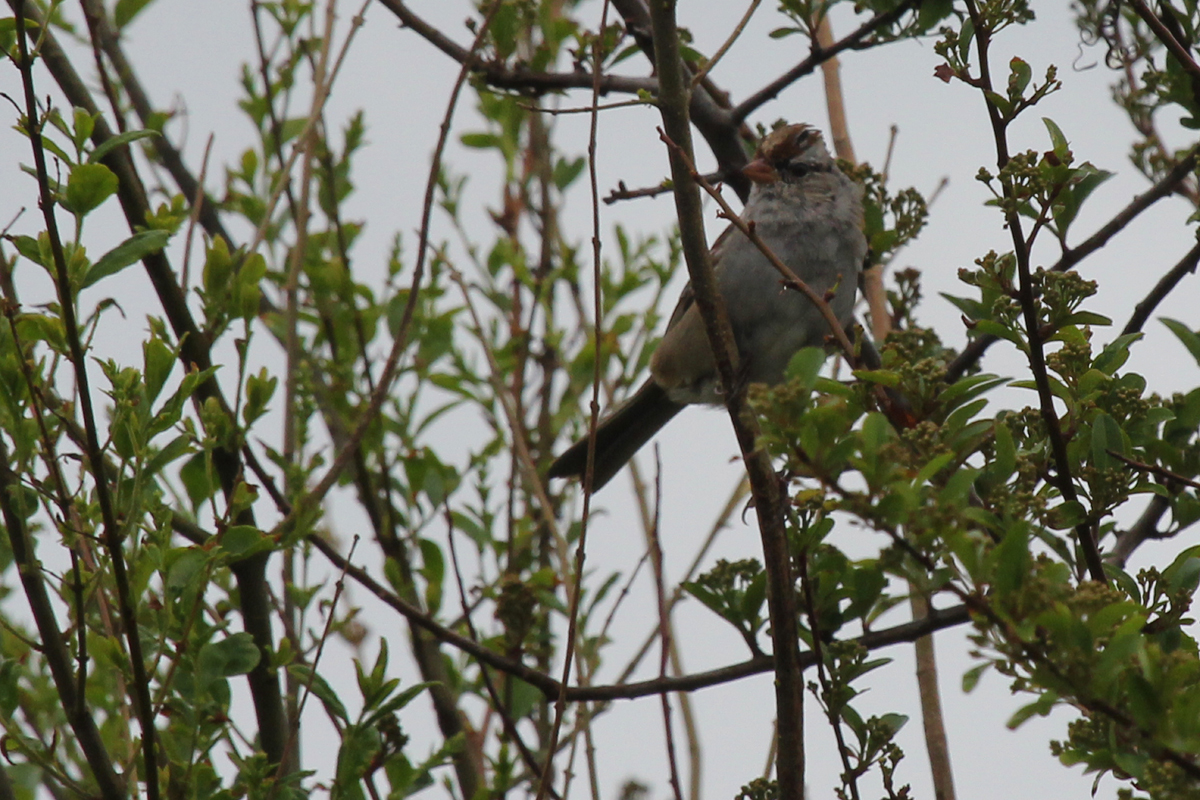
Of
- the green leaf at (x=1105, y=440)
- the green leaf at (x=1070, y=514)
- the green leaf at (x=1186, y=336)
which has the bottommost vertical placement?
the green leaf at (x=1070, y=514)

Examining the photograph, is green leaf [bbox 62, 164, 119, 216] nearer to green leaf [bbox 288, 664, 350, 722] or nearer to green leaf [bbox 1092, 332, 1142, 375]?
green leaf [bbox 288, 664, 350, 722]

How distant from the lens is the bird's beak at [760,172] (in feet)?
12.4

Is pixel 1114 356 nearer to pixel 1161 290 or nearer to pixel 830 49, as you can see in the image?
pixel 1161 290

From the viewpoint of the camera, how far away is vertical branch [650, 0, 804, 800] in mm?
2163

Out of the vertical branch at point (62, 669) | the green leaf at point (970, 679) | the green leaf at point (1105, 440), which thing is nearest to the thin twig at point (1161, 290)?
the green leaf at point (1105, 440)

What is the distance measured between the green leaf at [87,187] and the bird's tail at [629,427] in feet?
7.43

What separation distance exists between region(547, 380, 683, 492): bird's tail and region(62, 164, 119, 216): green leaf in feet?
7.43

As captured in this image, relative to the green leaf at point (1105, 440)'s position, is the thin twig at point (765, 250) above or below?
above

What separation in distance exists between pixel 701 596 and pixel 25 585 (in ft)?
3.85

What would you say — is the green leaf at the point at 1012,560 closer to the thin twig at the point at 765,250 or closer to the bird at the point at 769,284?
the thin twig at the point at 765,250

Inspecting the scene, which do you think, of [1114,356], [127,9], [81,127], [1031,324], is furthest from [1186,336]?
[127,9]

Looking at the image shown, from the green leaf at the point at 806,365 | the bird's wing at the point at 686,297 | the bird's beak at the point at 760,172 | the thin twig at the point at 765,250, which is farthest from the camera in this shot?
the bird's wing at the point at 686,297

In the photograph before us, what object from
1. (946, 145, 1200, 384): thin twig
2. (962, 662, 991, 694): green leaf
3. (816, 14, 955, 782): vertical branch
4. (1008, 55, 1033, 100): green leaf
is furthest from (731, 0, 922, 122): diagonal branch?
(962, 662, 991, 694): green leaf

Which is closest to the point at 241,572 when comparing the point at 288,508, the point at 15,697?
the point at 288,508
